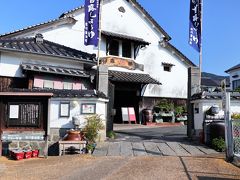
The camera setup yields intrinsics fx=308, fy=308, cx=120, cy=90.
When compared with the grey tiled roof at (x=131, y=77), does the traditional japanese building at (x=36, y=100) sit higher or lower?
lower

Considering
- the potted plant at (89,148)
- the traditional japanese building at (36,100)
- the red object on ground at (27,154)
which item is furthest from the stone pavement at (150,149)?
the red object on ground at (27,154)

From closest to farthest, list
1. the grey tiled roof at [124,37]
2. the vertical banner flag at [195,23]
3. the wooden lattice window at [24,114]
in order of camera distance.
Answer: the wooden lattice window at [24,114] → the vertical banner flag at [195,23] → the grey tiled roof at [124,37]

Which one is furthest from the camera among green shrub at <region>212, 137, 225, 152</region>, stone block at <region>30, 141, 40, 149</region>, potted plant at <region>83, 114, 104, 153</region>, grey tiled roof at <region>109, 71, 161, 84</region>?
grey tiled roof at <region>109, 71, 161, 84</region>

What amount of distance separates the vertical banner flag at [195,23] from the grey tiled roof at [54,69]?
6.27m

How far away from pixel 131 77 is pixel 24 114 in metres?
11.5

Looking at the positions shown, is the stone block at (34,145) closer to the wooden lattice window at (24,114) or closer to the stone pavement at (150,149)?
the wooden lattice window at (24,114)

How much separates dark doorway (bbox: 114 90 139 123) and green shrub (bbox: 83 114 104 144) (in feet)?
36.5

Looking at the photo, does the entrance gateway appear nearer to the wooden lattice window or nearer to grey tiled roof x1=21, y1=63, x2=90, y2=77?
grey tiled roof x1=21, y1=63, x2=90, y2=77

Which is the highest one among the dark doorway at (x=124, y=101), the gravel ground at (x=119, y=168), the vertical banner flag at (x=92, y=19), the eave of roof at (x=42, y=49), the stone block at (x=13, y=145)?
the vertical banner flag at (x=92, y=19)

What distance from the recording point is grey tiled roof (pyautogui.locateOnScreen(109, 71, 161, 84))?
68.8 feet

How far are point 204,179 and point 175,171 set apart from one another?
95 centimetres

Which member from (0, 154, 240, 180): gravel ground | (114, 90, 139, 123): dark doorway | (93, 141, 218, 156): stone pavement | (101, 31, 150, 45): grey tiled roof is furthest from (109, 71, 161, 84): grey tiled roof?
(0, 154, 240, 180): gravel ground

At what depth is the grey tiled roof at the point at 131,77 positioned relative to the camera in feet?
68.8

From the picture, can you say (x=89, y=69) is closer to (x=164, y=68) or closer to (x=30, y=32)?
(x=30, y=32)
